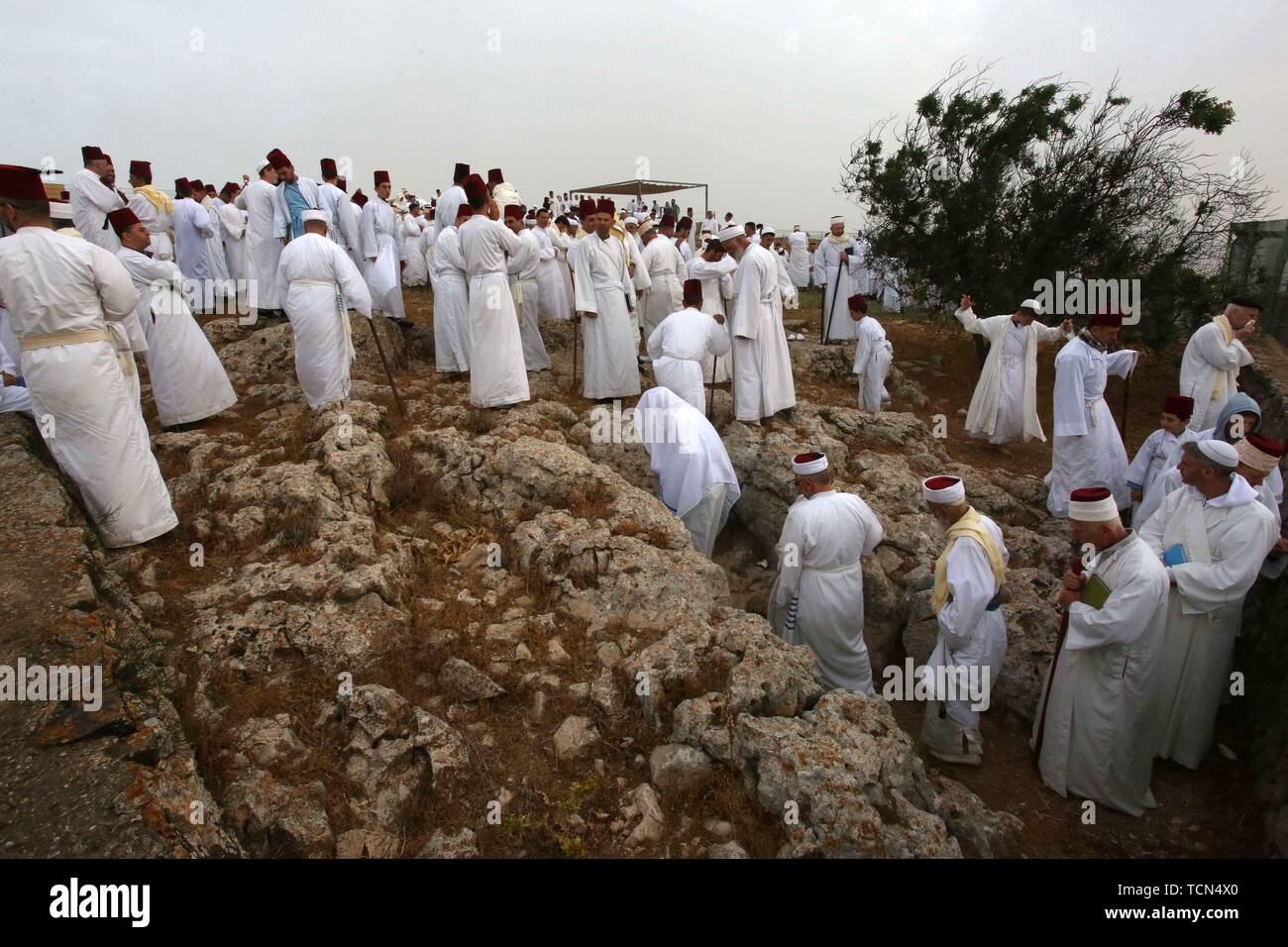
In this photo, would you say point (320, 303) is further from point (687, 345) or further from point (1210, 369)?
point (1210, 369)

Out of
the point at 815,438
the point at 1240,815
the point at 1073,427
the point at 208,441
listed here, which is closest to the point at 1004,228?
the point at 1073,427

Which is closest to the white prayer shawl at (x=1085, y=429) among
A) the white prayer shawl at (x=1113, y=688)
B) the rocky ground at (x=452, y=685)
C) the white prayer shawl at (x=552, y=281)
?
the rocky ground at (x=452, y=685)

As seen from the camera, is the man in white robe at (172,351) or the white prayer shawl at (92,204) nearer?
the man in white robe at (172,351)

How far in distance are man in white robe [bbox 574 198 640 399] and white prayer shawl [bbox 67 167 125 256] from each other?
558 cm

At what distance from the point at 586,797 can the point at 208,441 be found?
4.81m

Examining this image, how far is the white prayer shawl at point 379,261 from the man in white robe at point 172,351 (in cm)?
371

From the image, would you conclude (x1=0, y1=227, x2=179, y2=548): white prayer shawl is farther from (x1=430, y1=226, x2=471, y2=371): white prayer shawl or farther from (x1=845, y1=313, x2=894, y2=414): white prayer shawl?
(x1=845, y1=313, x2=894, y2=414): white prayer shawl

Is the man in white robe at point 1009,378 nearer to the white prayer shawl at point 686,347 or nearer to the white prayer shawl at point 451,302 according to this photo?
the white prayer shawl at point 686,347

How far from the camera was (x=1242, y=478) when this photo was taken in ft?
14.0

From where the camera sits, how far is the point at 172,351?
6.43m

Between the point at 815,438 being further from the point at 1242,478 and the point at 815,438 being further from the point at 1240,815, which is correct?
the point at 1240,815

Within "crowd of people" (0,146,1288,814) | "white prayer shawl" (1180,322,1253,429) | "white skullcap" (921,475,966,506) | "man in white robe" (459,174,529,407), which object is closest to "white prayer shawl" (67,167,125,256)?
"crowd of people" (0,146,1288,814)

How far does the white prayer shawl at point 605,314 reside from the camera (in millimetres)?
8234

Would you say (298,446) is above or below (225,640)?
above
